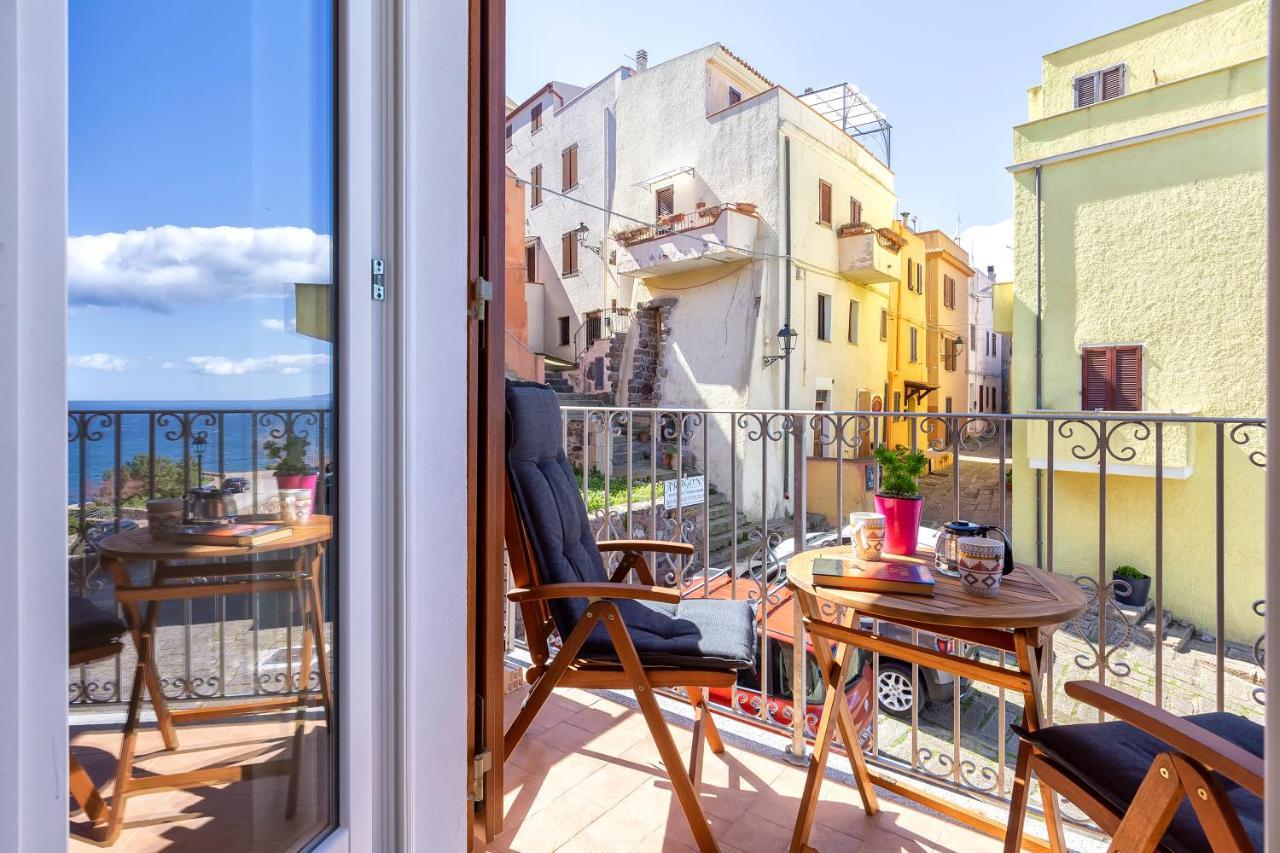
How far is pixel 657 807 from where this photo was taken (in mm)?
1721

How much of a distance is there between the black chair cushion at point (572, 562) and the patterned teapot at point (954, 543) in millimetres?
536

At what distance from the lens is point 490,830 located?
1505 mm

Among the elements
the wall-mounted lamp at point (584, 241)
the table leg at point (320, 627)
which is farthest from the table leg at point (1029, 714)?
the wall-mounted lamp at point (584, 241)

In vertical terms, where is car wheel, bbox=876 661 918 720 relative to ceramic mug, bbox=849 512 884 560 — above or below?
below

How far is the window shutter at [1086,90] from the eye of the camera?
8088mm

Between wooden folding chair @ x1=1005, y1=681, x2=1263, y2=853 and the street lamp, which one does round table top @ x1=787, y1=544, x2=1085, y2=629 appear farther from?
the street lamp

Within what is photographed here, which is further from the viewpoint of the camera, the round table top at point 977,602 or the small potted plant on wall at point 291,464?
the round table top at point 977,602

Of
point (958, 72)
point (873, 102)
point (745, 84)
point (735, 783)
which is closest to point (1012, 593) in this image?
point (735, 783)

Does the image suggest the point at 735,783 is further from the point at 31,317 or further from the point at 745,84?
the point at 745,84

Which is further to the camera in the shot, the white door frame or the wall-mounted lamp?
the wall-mounted lamp

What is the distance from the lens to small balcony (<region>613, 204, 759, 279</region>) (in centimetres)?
1001

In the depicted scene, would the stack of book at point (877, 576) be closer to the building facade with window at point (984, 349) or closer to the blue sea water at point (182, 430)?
the blue sea water at point (182, 430)

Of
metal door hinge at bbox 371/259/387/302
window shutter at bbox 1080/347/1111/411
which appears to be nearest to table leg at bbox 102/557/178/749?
metal door hinge at bbox 371/259/387/302

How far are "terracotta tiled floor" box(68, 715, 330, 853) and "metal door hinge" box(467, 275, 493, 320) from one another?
874 mm
